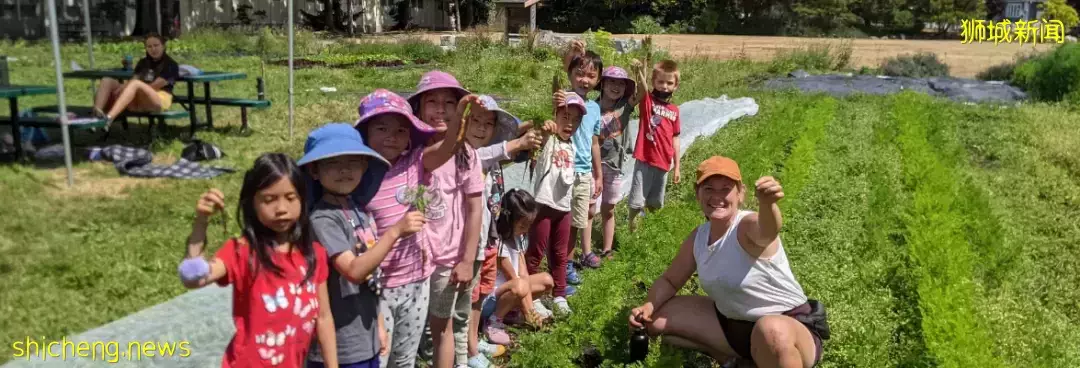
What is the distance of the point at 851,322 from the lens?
4.45 metres

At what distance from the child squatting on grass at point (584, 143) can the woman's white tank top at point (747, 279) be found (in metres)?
1.51

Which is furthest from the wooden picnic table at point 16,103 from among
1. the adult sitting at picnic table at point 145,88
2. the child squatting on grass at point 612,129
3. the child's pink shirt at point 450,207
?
the child's pink shirt at point 450,207

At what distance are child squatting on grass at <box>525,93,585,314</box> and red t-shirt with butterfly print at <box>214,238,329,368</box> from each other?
2.31 metres

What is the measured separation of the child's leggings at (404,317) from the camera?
2924 mm

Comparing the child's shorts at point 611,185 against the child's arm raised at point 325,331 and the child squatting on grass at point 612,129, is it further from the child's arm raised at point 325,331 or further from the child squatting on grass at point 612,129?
the child's arm raised at point 325,331

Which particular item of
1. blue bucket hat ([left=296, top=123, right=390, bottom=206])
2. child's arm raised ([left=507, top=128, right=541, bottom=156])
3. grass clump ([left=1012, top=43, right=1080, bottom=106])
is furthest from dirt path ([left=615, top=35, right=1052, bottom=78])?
blue bucket hat ([left=296, top=123, right=390, bottom=206])

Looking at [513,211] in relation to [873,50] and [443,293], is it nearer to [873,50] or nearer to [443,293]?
[443,293]

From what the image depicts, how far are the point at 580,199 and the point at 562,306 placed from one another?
754 mm

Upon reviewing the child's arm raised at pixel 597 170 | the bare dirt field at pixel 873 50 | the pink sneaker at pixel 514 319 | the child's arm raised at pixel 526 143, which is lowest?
the pink sneaker at pixel 514 319

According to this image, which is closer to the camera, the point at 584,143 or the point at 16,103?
the point at 584,143

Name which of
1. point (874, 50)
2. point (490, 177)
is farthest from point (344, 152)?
point (874, 50)

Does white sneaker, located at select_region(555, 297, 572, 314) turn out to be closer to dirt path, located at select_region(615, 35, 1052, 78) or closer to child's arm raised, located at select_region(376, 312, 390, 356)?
child's arm raised, located at select_region(376, 312, 390, 356)

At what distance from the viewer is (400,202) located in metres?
2.92

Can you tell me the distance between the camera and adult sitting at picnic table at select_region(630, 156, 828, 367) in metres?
3.38
